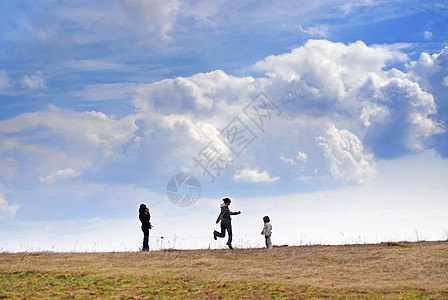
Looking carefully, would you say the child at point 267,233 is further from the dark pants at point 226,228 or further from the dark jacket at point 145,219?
the dark jacket at point 145,219

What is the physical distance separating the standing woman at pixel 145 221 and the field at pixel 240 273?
5.41 ft

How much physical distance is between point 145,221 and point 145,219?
0.11 m

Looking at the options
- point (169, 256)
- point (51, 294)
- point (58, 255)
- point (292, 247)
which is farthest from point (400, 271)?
point (58, 255)

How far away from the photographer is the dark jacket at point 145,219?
25953 millimetres

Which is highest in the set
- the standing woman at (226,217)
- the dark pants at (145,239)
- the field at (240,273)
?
the standing woman at (226,217)

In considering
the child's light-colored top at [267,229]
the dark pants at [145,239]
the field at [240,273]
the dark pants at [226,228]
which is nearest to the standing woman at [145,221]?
the dark pants at [145,239]

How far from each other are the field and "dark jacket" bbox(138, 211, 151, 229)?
188 centimetres

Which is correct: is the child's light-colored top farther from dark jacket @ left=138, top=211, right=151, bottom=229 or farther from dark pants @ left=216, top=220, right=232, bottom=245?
dark jacket @ left=138, top=211, right=151, bottom=229

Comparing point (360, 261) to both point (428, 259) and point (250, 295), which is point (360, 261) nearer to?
point (428, 259)

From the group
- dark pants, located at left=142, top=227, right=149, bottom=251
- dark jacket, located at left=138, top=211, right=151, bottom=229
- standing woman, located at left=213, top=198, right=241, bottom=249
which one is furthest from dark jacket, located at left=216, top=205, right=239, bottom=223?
dark pants, located at left=142, top=227, right=149, bottom=251

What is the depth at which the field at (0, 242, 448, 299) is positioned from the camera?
52.5 ft

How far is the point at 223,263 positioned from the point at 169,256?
330cm

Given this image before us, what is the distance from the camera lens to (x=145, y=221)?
26.0m

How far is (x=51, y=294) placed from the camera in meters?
16.3
